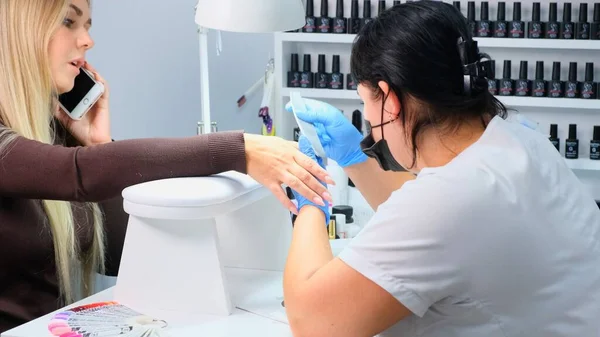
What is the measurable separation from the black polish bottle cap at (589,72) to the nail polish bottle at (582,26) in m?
0.09

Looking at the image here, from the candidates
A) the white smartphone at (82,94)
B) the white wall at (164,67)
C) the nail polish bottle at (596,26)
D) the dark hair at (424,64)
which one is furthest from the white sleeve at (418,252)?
the white wall at (164,67)

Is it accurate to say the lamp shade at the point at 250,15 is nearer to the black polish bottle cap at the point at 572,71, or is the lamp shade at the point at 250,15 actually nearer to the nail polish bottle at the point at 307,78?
the nail polish bottle at the point at 307,78

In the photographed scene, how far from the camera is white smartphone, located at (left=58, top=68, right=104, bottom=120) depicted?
2062mm

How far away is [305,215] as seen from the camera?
54.3 inches

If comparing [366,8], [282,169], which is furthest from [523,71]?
[282,169]

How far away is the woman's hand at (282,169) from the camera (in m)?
1.47

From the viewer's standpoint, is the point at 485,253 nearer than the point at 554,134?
Yes

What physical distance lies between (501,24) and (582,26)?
27cm

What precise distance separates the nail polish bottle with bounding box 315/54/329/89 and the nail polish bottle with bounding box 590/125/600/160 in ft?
3.12

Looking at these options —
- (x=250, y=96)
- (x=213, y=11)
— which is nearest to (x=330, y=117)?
(x=213, y=11)

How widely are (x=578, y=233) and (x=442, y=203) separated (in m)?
0.23

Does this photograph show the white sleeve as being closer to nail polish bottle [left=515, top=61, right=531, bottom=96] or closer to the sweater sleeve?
the sweater sleeve

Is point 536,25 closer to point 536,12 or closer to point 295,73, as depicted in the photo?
point 536,12

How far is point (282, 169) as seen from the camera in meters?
1.49
